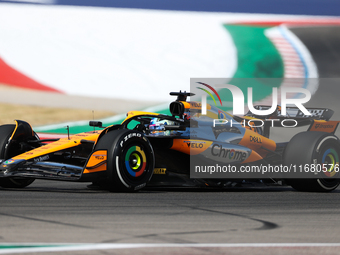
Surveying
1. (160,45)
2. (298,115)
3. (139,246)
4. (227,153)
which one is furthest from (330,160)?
(160,45)

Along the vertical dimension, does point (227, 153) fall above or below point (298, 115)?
below

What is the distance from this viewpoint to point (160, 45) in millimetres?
19312

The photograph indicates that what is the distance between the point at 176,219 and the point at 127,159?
2.22 metres

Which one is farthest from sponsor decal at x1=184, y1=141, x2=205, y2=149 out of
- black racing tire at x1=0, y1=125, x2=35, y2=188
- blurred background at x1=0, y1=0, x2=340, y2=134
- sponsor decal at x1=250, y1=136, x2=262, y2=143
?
blurred background at x1=0, y1=0, x2=340, y2=134

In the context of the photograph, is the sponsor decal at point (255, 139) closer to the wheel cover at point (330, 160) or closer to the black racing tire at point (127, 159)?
the wheel cover at point (330, 160)

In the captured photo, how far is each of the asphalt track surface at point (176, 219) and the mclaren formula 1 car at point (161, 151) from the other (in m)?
0.27

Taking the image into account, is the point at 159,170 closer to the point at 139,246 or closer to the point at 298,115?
the point at 298,115

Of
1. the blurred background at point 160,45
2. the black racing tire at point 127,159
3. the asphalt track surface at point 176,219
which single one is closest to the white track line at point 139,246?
the asphalt track surface at point 176,219

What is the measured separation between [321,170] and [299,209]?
2.12 meters

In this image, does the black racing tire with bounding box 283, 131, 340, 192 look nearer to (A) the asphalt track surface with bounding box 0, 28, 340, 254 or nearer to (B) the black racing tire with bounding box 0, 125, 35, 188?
(A) the asphalt track surface with bounding box 0, 28, 340, 254

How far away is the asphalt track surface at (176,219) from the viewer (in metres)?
3.64

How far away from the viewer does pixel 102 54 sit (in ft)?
61.9

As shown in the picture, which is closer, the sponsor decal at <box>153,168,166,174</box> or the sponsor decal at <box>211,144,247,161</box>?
the sponsor decal at <box>153,168,166,174</box>

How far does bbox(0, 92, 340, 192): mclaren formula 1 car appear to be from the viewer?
262 inches
